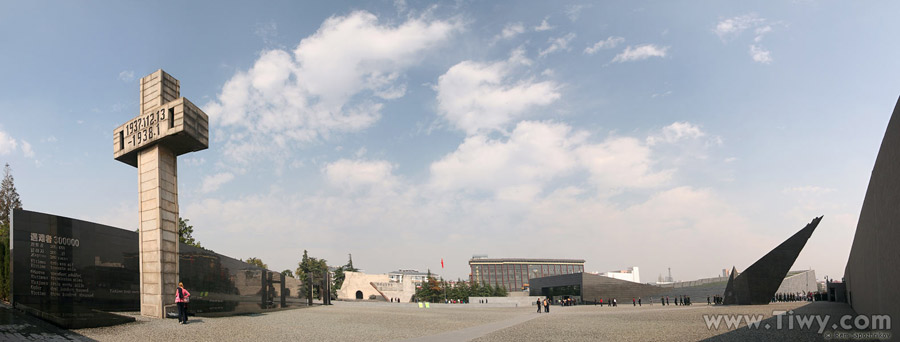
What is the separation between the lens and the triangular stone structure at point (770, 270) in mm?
39719

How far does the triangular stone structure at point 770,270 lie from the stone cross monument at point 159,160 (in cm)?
3986

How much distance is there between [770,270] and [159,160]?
41924mm

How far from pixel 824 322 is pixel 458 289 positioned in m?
70.0

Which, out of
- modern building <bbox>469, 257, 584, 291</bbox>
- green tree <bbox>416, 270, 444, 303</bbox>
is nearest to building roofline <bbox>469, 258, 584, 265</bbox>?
modern building <bbox>469, 257, 584, 291</bbox>

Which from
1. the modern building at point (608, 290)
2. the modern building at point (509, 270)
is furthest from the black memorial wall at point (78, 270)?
the modern building at point (509, 270)

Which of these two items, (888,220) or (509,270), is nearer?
(888,220)

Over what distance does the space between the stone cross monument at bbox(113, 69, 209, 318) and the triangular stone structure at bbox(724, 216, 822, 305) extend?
39862 mm

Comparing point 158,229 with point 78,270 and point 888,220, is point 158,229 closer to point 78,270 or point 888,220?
point 78,270

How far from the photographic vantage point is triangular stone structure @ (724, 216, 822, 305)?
39.7 m

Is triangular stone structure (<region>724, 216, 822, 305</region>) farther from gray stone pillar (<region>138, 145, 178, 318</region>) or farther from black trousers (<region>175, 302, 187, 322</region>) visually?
gray stone pillar (<region>138, 145, 178, 318</region>)

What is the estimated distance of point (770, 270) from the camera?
39875 mm

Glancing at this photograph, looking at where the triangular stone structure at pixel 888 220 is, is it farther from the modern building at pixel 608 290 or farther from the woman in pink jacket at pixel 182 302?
the modern building at pixel 608 290

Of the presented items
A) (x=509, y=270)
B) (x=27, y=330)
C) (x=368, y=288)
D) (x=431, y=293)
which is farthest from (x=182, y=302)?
(x=509, y=270)

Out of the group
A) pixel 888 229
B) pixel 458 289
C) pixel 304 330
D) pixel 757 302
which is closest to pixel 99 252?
pixel 304 330
